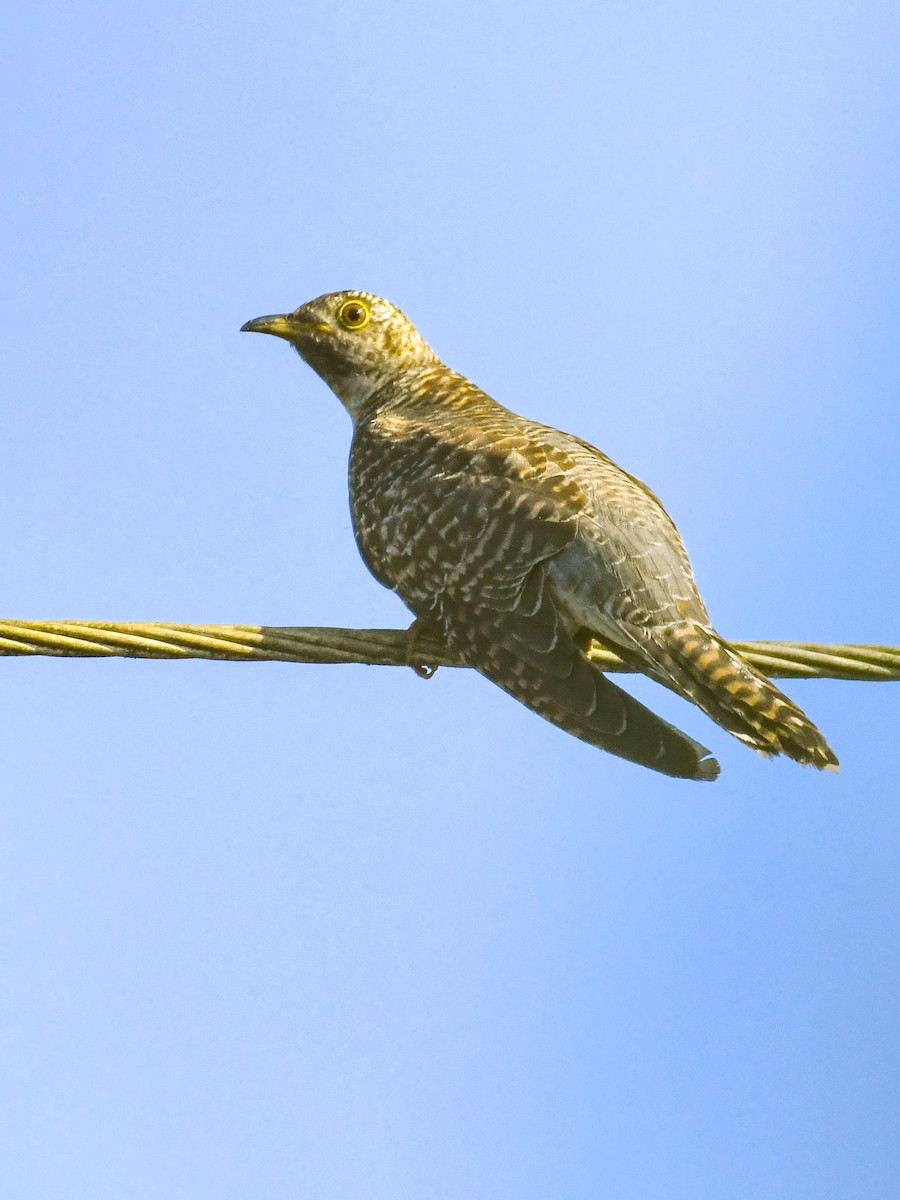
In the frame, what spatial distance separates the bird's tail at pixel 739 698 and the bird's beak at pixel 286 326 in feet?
10.1

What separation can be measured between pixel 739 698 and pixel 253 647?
1425 mm

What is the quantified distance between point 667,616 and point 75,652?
182 cm

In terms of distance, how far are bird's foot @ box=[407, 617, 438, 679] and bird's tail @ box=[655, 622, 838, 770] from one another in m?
0.87

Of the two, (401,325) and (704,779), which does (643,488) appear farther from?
(401,325)

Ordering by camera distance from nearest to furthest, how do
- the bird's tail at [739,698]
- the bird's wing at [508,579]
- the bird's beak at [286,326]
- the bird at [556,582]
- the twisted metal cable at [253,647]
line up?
the twisted metal cable at [253,647] < the bird's tail at [739,698] < the bird at [556,582] < the bird's wing at [508,579] < the bird's beak at [286,326]

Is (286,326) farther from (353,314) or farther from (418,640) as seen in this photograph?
(418,640)

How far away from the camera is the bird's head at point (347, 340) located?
6996mm

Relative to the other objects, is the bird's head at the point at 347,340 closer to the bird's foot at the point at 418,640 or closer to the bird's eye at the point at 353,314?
the bird's eye at the point at 353,314

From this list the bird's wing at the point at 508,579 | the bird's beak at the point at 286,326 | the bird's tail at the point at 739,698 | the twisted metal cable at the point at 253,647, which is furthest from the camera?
the bird's beak at the point at 286,326

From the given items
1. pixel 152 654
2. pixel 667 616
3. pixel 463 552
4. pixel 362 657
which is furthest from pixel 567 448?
pixel 152 654

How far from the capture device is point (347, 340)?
276 inches

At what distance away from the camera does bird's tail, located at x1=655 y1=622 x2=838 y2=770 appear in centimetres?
429

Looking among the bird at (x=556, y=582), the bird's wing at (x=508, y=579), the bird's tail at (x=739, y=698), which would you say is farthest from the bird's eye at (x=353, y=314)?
the bird's tail at (x=739, y=698)

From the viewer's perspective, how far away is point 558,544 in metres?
4.84
